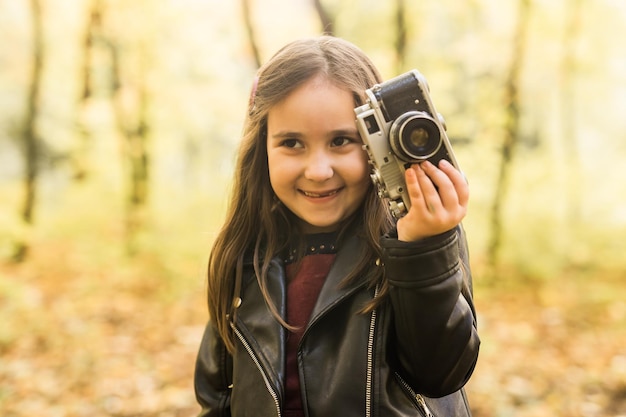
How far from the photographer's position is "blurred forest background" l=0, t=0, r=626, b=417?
412cm

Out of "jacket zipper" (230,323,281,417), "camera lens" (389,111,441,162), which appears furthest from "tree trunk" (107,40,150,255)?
"camera lens" (389,111,441,162)

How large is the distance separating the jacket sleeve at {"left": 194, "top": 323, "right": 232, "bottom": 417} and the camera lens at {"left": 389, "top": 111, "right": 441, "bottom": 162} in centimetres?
76

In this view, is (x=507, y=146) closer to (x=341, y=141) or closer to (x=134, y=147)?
(x=134, y=147)

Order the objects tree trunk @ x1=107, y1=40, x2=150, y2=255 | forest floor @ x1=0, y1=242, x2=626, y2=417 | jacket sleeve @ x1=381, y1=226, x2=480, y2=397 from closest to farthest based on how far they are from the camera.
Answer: jacket sleeve @ x1=381, y1=226, x2=480, y2=397, forest floor @ x1=0, y1=242, x2=626, y2=417, tree trunk @ x1=107, y1=40, x2=150, y2=255

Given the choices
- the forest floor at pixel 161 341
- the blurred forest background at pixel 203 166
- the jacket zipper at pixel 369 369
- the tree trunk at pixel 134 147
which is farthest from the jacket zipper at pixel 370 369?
the tree trunk at pixel 134 147

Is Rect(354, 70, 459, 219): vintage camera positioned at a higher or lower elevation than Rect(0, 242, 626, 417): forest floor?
higher

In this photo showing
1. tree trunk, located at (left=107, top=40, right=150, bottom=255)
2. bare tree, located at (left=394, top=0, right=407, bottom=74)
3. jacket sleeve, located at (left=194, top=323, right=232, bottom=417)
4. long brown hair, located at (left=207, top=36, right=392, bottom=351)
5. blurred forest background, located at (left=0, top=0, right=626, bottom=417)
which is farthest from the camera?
tree trunk, located at (left=107, top=40, right=150, bottom=255)

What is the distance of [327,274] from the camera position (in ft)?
4.33

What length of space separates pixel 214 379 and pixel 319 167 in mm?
668

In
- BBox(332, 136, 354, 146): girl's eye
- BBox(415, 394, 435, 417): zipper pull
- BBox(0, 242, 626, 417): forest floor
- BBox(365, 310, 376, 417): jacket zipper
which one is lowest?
BBox(0, 242, 626, 417): forest floor

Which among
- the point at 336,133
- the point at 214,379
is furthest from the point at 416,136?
the point at 214,379

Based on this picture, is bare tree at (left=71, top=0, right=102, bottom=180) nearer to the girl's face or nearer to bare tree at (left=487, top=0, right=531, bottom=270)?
bare tree at (left=487, top=0, right=531, bottom=270)

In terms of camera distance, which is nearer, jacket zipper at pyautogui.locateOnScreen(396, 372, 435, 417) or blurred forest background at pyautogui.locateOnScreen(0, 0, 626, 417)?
jacket zipper at pyautogui.locateOnScreen(396, 372, 435, 417)

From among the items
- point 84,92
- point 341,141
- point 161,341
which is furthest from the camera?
point 84,92
